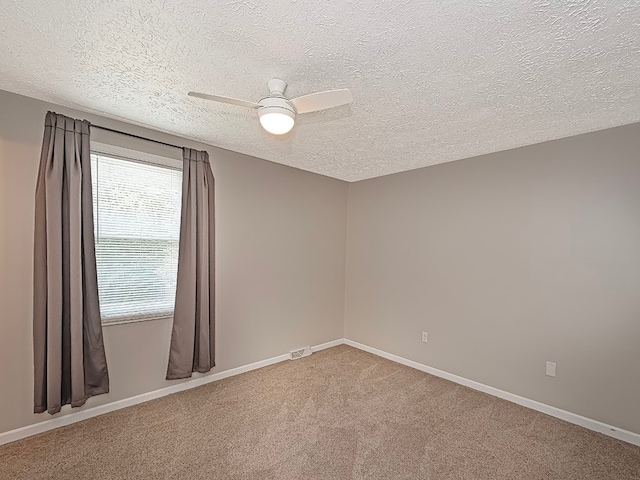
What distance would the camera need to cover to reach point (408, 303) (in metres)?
4.12

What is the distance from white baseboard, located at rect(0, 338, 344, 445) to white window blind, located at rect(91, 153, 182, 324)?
718mm

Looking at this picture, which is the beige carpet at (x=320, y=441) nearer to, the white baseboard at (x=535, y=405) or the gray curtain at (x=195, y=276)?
the white baseboard at (x=535, y=405)

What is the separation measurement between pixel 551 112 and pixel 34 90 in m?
3.66

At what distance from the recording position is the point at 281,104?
192cm

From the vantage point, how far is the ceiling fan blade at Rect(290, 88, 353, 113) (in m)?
1.73

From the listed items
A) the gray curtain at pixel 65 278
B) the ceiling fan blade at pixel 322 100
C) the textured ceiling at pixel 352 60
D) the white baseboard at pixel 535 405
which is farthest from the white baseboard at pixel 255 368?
the ceiling fan blade at pixel 322 100

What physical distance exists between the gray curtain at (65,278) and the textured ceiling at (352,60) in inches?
15.7

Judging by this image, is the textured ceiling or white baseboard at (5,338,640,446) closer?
the textured ceiling

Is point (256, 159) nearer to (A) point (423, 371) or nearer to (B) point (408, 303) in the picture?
(B) point (408, 303)

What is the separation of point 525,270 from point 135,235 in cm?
363

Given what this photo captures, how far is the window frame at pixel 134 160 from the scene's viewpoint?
276 cm

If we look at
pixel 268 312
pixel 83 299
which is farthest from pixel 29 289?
pixel 268 312

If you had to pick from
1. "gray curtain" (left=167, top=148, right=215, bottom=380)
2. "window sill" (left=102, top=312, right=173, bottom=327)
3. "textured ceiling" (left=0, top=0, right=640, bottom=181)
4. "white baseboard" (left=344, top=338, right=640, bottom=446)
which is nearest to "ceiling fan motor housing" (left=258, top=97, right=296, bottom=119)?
Answer: "textured ceiling" (left=0, top=0, right=640, bottom=181)

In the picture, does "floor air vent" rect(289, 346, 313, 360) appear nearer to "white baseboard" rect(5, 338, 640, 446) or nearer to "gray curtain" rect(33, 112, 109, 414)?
"white baseboard" rect(5, 338, 640, 446)
